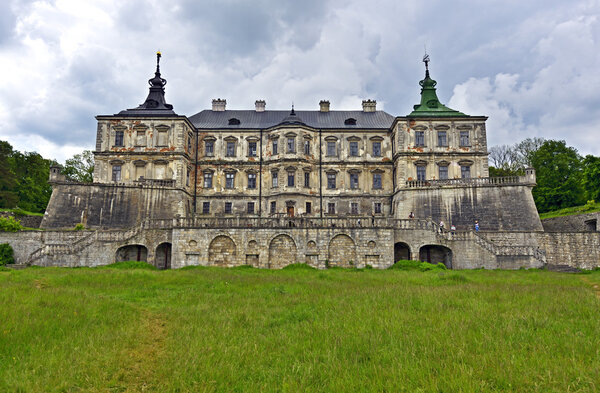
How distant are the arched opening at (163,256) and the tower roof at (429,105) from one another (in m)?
29.1

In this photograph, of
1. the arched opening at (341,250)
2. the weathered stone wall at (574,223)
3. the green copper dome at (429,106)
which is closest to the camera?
the arched opening at (341,250)

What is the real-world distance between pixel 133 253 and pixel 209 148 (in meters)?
16.9

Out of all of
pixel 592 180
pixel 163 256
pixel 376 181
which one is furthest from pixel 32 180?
pixel 592 180

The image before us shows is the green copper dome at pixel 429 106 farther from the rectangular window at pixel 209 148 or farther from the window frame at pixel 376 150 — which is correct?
the rectangular window at pixel 209 148

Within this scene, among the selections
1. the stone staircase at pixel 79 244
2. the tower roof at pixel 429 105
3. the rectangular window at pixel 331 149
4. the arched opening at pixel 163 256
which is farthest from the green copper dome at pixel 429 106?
the stone staircase at pixel 79 244

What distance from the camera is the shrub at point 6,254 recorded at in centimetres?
2909

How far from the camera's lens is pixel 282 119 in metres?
47.6

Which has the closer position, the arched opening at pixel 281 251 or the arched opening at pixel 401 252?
the arched opening at pixel 281 251

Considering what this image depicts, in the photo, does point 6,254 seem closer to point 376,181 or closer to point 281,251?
point 281,251

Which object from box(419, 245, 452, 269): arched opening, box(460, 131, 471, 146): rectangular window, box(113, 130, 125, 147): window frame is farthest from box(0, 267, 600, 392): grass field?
box(113, 130, 125, 147): window frame

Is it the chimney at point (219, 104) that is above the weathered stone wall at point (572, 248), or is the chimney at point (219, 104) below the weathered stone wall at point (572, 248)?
above

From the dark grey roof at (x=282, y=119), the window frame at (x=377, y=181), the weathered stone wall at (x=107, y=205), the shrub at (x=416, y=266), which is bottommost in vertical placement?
the shrub at (x=416, y=266)

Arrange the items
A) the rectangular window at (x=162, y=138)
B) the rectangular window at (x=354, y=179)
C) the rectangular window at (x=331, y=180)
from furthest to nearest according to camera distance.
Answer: the rectangular window at (x=354, y=179)
the rectangular window at (x=331, y=180)
the rectangular window at (x=162, y=138)

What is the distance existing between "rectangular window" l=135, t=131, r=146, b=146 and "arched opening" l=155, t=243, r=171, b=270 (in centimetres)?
A: 1430
